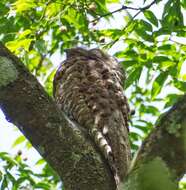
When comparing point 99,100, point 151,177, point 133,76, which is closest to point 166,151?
point 151,177

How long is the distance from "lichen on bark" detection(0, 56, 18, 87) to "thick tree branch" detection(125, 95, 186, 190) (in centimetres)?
89

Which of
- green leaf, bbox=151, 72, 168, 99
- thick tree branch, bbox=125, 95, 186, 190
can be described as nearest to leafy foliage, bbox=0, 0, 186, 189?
green leaf, bbox=151, 72, 168, 99

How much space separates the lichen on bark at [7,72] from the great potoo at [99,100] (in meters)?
0.61

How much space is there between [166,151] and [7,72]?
1.02 metres

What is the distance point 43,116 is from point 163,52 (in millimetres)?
1930

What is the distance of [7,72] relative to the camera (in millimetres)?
2705

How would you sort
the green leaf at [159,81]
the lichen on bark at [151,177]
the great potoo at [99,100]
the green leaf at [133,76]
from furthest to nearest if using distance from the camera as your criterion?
1. the green leaf at [159,81]
2. the green leaf at [133,76]
3. the great potoo at [99,100]
4. the lichen on bark at [151,177]

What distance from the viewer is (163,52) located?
14.4 ft

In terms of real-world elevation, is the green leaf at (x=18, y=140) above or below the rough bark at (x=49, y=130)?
below

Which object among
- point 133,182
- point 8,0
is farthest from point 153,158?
point 8,0

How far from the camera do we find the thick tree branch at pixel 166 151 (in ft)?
6.45

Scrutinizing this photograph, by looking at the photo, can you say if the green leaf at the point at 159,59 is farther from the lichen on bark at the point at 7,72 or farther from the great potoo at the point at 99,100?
the lichen on bark at the point at 7,72

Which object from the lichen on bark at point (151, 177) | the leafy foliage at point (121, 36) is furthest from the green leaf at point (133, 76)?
the lichen on bark at point (151, 177)

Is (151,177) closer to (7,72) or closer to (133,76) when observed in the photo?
(7,72)
